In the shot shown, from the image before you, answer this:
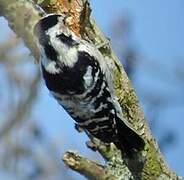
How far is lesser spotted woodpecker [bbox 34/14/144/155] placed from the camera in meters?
2.79

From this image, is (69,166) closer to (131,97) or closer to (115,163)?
(115,163)

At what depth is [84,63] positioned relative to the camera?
2.89 m

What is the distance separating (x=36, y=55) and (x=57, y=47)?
107 mm

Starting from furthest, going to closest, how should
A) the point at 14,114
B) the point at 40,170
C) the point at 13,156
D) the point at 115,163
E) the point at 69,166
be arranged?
the point at 40,170 < the point at 13,156 < the point at 14,114 < the point at 115,163 < the point at 69,166

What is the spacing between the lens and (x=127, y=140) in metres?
2.77

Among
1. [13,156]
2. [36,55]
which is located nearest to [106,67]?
[36,55]

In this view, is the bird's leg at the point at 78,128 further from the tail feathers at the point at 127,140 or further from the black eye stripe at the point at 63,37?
the black eye stripe at the point at 63,37

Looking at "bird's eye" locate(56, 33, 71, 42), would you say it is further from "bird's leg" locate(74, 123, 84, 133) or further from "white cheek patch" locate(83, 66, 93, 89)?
"bird's leg" locate(74, 123, 84, 133)

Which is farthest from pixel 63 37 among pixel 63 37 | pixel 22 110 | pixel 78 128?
pixel 22 110

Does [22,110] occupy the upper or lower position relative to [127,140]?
upper

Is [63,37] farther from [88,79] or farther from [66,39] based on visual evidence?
[88,79]

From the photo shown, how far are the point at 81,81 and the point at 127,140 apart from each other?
0.32m

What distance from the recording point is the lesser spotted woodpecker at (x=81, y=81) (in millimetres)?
2787

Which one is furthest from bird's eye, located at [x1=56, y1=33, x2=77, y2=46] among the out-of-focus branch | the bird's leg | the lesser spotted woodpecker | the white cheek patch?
the out-of-focus branch
